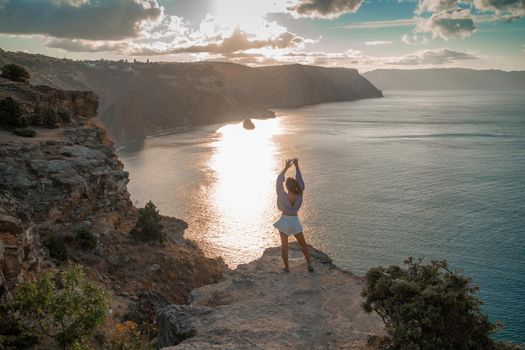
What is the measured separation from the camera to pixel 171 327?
11.1 m

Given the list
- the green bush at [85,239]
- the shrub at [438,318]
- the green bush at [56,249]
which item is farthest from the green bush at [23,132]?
the shrub at [438,318]

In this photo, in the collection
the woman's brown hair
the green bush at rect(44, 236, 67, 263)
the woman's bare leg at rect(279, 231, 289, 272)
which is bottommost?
the green bush at rect(44, 236, 67, 263)

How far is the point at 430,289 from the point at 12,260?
1287 centimetres

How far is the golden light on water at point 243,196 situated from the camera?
45.9 meters

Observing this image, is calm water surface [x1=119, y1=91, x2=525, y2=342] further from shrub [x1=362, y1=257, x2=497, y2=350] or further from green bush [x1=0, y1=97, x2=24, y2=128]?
shrub [x1=362, y1=257, x2=497, y2=350]

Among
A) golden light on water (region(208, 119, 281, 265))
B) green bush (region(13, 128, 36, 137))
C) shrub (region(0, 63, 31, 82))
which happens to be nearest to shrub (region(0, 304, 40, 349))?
green bush (region(13, 128, 36, 137))

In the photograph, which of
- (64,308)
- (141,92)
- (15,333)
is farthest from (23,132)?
(141,92)

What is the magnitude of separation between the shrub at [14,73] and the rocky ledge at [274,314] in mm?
25770

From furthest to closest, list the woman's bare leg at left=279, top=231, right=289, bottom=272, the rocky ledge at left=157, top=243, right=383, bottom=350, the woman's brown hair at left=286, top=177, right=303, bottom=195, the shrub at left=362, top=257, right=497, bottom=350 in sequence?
1. the woman's bare leg at left=279, top=231, right=289, bottom=272
2. the woman's brown hair at left=286, top=177, right=303, bottom=195
3. the rocky ledge at left=157, top=243, right=383, bottom=350
4. the shrub at left=362, top=257, right=497, bottom=350

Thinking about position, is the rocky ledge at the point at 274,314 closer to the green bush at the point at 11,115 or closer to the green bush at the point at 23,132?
the green bush at the point at 23,132

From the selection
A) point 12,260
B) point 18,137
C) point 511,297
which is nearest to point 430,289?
point 12,260

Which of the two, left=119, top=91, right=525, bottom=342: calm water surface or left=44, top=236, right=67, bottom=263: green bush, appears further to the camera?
left=119, top=91, right=525, bottom=342: calm water surface

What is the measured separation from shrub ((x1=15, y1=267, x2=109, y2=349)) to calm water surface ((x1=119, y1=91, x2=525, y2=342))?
28.9 meters

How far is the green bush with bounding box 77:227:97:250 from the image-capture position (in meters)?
22.7
